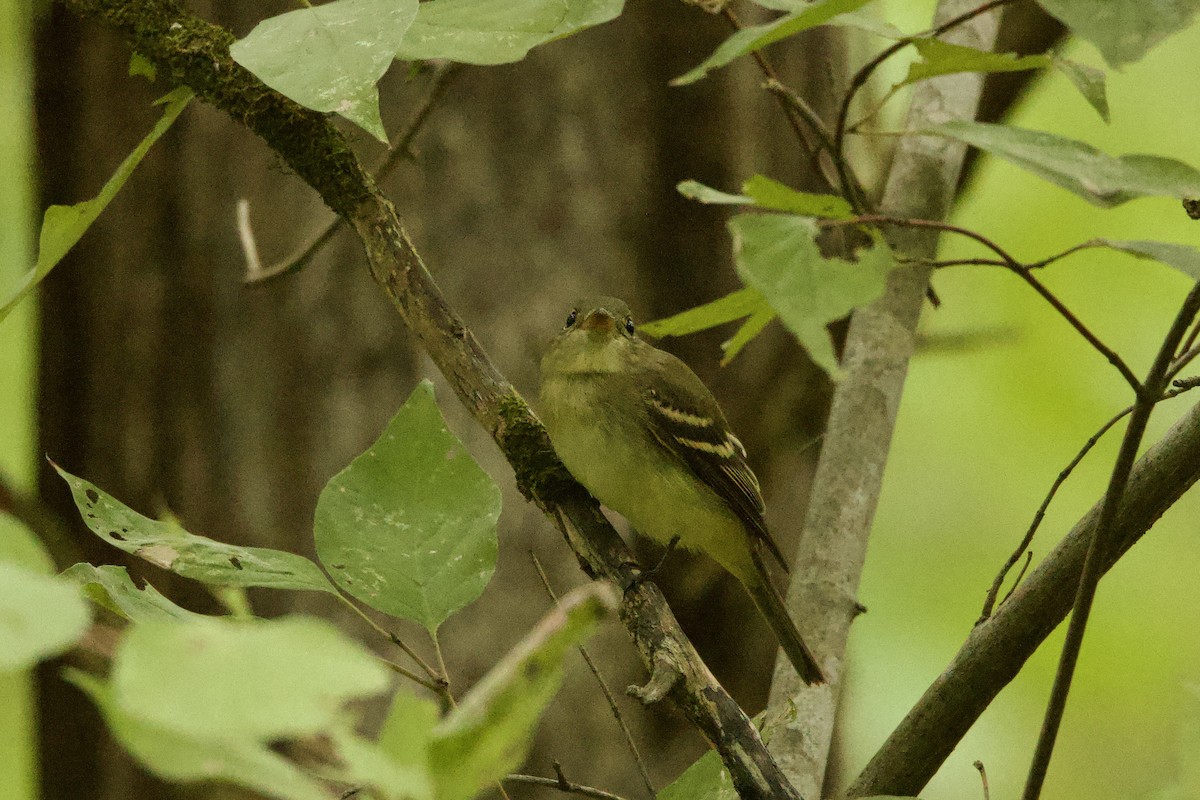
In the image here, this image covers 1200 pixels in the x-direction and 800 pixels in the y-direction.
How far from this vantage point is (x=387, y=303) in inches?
188

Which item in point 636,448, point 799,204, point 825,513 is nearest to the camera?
point 799,204

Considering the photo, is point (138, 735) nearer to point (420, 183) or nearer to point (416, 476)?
point (416, 476)

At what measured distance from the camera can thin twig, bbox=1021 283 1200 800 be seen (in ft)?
4.32

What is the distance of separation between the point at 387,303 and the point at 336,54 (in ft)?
11.8

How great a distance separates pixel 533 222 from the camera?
4.93 meters

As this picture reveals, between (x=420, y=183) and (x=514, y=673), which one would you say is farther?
(x=420, y=183)

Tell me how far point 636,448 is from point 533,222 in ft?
4.82

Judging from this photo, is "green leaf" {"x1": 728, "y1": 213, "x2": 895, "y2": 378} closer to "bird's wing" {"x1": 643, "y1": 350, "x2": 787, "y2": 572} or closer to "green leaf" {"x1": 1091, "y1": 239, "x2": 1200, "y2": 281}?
"green leaf" {"x1": 1091, "y1": 239, "x2": 1200, "y2": 281}

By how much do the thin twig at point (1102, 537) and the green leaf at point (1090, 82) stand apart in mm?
240

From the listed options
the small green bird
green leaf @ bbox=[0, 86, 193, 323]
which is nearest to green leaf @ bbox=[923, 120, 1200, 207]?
green leaf @ bbox=[0, 86, 193, 323]

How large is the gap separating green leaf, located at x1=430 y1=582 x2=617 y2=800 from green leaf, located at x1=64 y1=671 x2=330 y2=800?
9 cm

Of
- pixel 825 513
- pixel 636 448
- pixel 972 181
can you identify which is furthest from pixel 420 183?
pixel 825 513

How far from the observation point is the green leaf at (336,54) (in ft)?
3.91

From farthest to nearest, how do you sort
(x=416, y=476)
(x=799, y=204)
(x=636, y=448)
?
(x=636, y=448) → (x=416, y=476) → (x=799, y=204)
